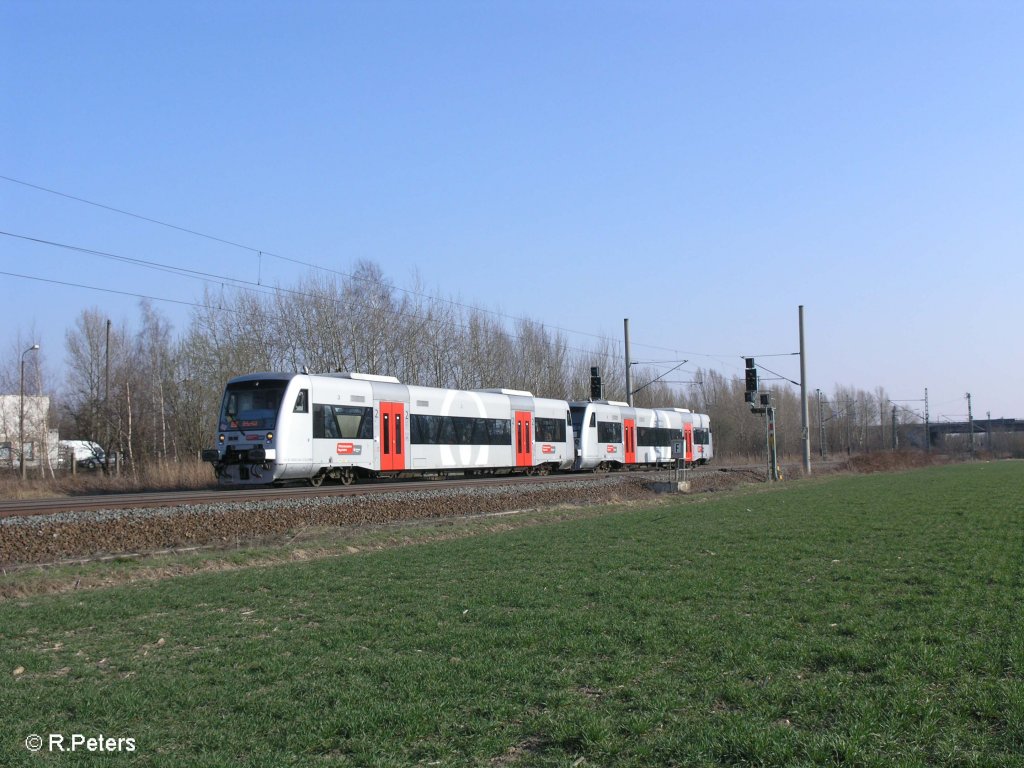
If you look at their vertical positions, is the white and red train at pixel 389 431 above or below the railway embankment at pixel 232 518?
above

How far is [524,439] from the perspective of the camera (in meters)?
38.4

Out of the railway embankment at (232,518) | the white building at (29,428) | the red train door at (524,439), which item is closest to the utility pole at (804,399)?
the red train door at (524,439)

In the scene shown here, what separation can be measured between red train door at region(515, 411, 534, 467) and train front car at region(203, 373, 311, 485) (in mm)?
12702

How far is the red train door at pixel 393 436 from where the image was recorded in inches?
1180

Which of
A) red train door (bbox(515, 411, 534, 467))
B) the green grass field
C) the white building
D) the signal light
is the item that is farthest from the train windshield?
the white building

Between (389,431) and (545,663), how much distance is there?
23.7 meters

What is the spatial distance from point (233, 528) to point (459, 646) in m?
10.9

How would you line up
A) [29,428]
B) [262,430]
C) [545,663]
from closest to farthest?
[545,663], [262,430], [29,428]

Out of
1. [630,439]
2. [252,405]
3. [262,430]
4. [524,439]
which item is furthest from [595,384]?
[262,430]

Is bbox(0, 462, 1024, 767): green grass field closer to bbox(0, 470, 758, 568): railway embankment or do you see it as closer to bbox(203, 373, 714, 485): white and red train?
bbox(0, 470, 758, 568): railway embankment

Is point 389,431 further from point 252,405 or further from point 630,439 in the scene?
point 630,439

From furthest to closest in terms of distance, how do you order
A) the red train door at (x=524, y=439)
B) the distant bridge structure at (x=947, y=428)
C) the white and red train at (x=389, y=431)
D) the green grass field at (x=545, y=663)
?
the distant bridge structure at (x=947, y=428) → the red train door at (x=524, y=439) → the white and red train at (x=389, y=431) → the green grass field at (x=545, y=663)

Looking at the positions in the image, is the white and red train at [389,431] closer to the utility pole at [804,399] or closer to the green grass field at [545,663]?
the utility pole at [804,399]

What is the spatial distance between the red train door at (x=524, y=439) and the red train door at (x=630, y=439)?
28.8ft
